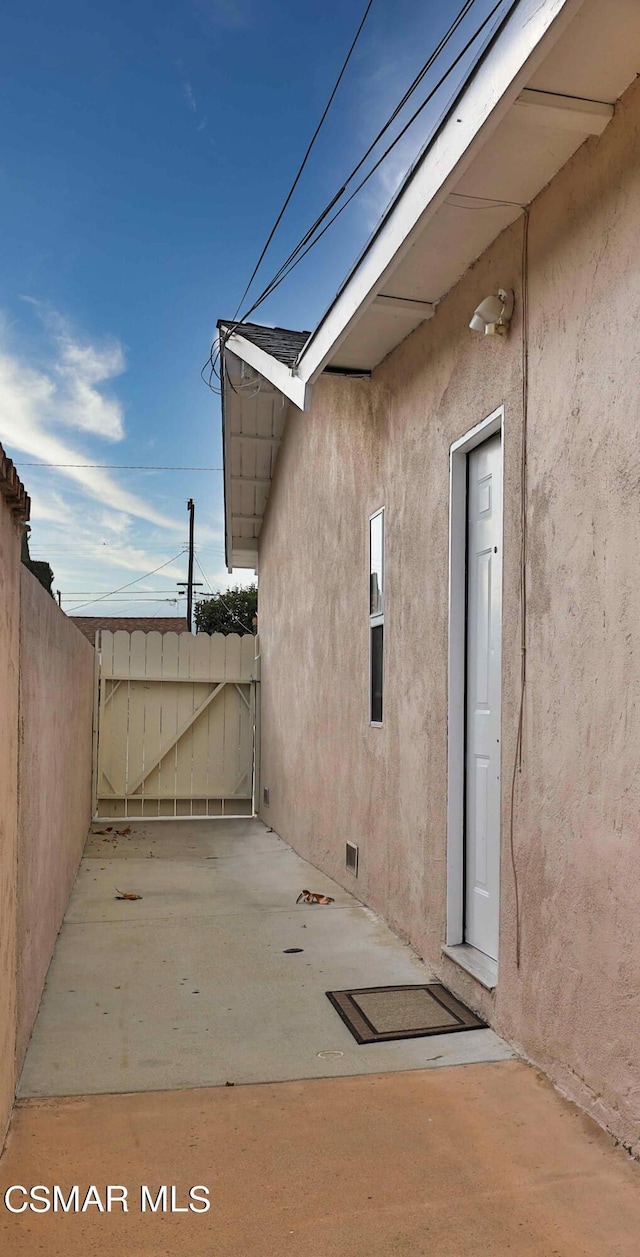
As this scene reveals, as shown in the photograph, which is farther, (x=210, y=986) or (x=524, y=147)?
(x=210, y=986)

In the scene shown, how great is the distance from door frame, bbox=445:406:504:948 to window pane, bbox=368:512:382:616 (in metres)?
1.47

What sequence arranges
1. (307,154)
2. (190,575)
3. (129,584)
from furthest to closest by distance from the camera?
(129,584), (190,575), (307,154)

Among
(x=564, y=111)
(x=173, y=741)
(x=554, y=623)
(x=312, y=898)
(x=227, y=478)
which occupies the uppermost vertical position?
(x=227, y=478)

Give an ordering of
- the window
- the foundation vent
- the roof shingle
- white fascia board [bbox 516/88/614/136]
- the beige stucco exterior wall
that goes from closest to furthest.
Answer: the beige stucco exterior wall
white fascia board [bbox 516/88/614/136]
the window
the foundation vent
the roof shingle

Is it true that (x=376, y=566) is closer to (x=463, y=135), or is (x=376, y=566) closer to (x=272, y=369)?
(x=272, y=369)

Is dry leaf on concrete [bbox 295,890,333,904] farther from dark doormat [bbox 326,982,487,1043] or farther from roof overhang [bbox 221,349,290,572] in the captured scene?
roof overhang [bbox 221,349,290,572]

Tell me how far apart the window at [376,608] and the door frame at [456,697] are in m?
1.36

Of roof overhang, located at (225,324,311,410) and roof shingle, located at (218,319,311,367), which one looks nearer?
roof overhang, located at (225,324,311,410)

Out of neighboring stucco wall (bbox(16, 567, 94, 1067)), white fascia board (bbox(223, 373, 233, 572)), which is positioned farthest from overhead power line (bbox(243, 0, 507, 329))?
neighboring stucco wall (bbox(16, 567, 94, 1067))

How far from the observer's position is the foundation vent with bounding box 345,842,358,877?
A: 6496 mm

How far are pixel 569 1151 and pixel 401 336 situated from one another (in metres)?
4.34

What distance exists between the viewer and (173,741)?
1109 cm

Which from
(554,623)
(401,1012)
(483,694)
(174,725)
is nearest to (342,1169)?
(401,1012)

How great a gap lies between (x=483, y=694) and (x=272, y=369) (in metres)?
4.11
